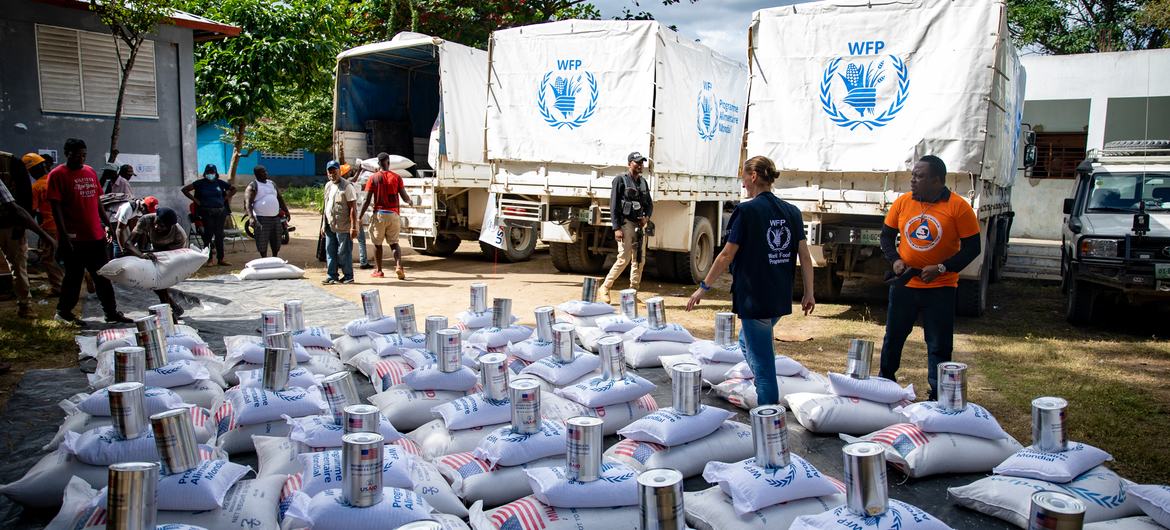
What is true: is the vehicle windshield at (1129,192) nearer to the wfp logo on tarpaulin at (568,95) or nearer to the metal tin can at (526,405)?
the wfp logo on tarpaulin at (568,95)

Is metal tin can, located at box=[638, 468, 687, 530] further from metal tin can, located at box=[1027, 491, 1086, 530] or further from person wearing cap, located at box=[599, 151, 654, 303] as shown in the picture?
person wearing cap, located at box=[599, 151, 654, 303]

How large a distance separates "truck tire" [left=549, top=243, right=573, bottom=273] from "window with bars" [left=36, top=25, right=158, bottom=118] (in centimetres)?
626

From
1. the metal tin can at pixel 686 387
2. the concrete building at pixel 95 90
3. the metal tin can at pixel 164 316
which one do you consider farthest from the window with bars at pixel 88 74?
the metal tin can at pixel 686 387

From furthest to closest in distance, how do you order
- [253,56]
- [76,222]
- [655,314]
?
[253,56], [76,222], [655,314]

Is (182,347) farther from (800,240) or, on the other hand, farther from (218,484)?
(800,240)

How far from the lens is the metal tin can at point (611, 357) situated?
4.05 meters

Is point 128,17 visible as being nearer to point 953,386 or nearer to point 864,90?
point 864,90

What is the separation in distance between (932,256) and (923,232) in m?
0.15

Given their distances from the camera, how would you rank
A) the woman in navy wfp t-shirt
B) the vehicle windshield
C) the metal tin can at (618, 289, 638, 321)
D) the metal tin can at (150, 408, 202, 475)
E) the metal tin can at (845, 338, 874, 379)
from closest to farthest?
the metal tin can at (150, 408, 202, 475) → the woman in navy wfp t-shirt → the metal tin can at (845, 338, 874, 379) → the metal tin can at (618, 289, 638, 321) → the vehicle windshield

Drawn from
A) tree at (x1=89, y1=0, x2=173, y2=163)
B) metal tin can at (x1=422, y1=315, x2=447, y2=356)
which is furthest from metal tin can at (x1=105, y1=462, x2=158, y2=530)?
tree at (x1=89, y1=0, x2=173, y2=163)

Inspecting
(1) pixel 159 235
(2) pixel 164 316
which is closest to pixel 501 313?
(2) pixel 164 316

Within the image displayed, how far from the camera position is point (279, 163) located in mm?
33719

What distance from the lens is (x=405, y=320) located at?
17.6ft

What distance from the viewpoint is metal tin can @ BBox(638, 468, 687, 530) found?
195 centimetres
